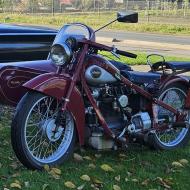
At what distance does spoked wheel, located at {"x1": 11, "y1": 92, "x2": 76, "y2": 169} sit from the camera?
4.88 metres

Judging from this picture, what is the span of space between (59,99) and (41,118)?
0.90 ft

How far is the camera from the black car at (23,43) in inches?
273

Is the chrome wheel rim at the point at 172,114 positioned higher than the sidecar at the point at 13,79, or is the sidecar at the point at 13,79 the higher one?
the sidecar at the point at 13,79

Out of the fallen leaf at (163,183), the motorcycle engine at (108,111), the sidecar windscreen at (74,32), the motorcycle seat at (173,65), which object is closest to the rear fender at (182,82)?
the motorcycle seat at (173,65)

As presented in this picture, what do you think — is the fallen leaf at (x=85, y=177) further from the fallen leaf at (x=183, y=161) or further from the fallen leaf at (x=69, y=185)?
the fallen leaf at (x=183, y=161)

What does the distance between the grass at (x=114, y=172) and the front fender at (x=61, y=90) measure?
39 centimetres

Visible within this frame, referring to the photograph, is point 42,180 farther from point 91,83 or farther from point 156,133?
point 156,133

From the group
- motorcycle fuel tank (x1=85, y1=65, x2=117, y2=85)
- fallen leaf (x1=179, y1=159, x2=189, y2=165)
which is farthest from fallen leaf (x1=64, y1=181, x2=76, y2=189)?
fallen leaf (x1=179, y1=159, x2=189, y2=165)

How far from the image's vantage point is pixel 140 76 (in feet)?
19.3

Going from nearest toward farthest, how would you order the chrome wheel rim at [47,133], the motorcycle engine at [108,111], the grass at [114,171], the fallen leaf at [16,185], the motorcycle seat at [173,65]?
the fallen leaf at [16,185] < the grass at [114,171] < the chrome wheel rim at [47,133] < the motorcycle engine at [108,111] < the motorcycle seat at [173,65]

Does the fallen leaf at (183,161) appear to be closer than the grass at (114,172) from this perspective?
No

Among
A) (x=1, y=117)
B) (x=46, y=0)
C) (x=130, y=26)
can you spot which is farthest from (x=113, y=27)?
(x=1, y=117)

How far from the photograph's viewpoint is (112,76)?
217 inches

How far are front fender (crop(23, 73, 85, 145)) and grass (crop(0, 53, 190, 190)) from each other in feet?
1.27
